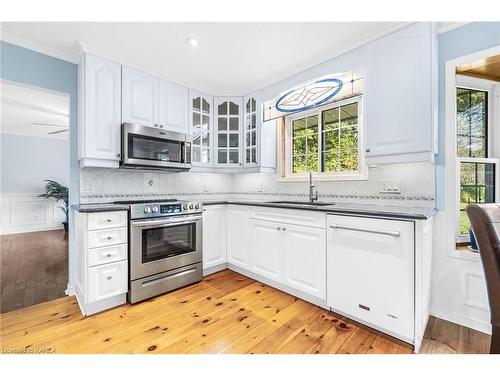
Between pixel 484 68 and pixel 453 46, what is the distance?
0.32 meters

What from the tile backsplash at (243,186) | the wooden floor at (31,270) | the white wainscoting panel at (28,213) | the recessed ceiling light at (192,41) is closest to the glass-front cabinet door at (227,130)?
the tile backsplash at (243,186)

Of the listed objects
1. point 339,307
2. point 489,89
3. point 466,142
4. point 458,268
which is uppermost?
point 489,89

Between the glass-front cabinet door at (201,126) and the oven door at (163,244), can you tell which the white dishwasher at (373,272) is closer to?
the oven door at (163,244)

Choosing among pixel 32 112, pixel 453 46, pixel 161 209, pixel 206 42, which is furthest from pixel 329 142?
pixel 32 112

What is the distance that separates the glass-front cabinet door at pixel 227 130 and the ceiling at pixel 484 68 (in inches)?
92.6

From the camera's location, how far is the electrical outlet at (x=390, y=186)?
218 centimetres

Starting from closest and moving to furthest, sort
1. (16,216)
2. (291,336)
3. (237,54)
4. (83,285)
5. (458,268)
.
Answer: (291,336)
(458,268)
(83,285)
(237,54)
(16,216)

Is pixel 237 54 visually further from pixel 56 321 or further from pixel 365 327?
pixel 56 321

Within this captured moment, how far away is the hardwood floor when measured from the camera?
163 centimetres

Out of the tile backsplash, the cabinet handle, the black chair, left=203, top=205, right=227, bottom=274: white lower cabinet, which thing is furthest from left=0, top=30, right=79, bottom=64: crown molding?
the black chair

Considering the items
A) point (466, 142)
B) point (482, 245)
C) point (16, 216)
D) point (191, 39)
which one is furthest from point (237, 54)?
point (16, 216)

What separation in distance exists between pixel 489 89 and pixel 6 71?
4187 mm

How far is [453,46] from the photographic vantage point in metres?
1.92

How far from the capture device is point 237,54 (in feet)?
8.02
